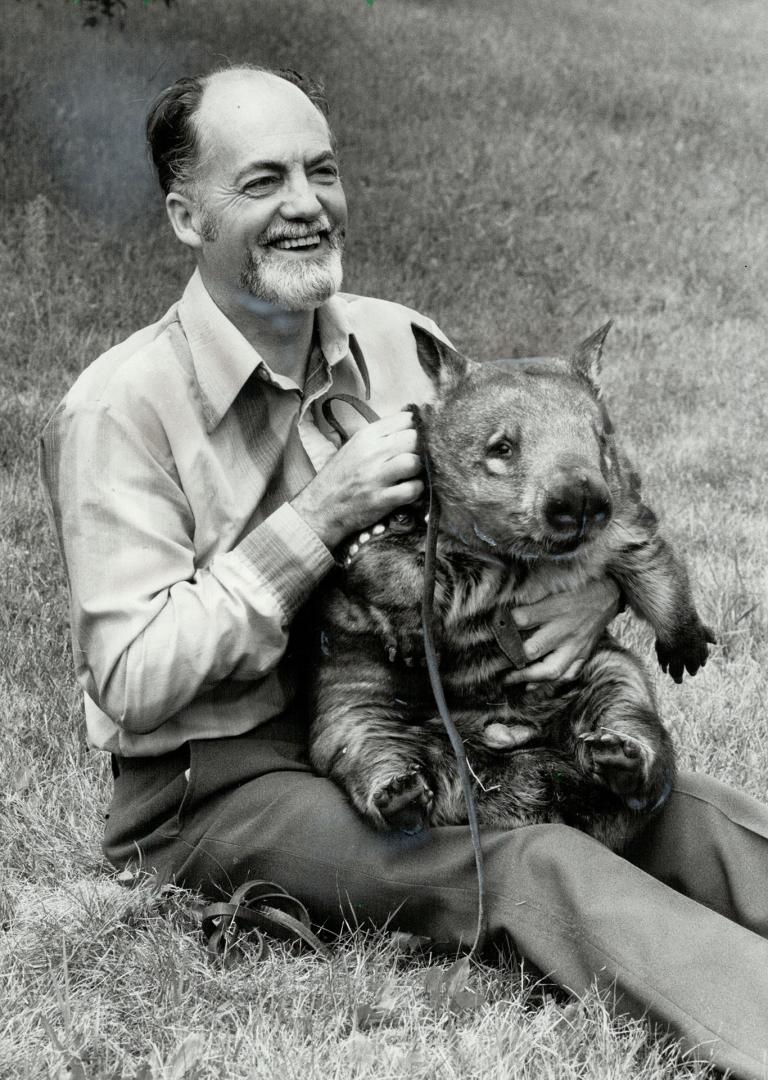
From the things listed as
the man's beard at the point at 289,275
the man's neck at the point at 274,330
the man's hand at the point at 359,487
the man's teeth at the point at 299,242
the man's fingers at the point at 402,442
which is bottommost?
the man's hand at the point at 359,487

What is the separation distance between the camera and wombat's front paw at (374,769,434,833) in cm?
280

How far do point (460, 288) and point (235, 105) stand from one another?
5278 millimetres

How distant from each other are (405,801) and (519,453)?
843 mm

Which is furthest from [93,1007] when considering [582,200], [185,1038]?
[582,200]

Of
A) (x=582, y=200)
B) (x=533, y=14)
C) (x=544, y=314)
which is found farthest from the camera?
(x=533, y=14)

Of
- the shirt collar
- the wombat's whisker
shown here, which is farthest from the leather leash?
the shirt collar

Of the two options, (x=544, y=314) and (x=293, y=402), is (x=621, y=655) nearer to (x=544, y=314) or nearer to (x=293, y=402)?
(x=293, y=402)

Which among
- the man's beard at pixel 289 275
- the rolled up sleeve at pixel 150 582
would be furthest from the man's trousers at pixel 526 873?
the man's beard at pixel 289 275

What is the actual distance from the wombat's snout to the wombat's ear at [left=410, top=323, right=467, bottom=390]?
1.87 feet

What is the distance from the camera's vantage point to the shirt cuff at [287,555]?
3.00m

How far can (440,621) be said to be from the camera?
309 cm

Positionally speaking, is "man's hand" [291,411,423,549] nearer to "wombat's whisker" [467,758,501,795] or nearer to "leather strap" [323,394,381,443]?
"leather strap" [323,394,381,443]

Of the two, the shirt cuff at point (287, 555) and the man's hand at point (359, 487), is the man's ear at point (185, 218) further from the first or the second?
the shirt cuff at point (287, 555)

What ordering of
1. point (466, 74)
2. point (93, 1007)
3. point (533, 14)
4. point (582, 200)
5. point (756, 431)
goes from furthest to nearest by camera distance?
point (533, 14) → point (466, 74) → point (582, 200) → point (756, 431) → point (93, 1007)
